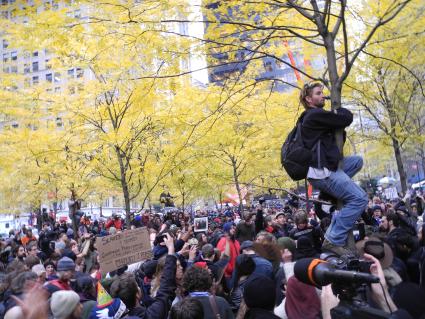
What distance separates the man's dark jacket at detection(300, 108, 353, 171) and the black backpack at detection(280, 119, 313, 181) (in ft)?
0.17

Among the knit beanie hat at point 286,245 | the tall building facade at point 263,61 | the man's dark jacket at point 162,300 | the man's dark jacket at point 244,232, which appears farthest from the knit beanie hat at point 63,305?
the man's dark jacket at point 244,232

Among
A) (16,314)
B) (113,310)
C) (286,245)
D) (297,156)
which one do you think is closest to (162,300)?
(113,310)

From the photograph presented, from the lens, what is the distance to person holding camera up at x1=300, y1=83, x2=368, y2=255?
3447mm

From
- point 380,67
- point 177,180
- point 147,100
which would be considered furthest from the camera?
point 177,180

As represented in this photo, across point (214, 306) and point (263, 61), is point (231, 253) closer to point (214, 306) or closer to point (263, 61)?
point (214, 306)

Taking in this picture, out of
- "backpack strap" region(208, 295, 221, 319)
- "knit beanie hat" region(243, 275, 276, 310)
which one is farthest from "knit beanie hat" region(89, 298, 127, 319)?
"knit beanie hat" region(243, 275, 276, 310)

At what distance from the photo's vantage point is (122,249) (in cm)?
608

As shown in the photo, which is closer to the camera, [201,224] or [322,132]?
[322,132]

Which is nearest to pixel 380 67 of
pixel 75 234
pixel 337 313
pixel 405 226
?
pixel 405 226

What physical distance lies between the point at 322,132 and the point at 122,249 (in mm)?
3753

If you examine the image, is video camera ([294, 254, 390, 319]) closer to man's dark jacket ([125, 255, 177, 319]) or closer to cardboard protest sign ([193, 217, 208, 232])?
man's dark jacket ([125, 255, 177, 319])

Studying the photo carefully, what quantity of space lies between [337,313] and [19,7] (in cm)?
517

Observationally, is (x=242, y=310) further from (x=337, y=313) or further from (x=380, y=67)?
(x=380, y=67)

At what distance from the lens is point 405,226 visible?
7.60 metres
